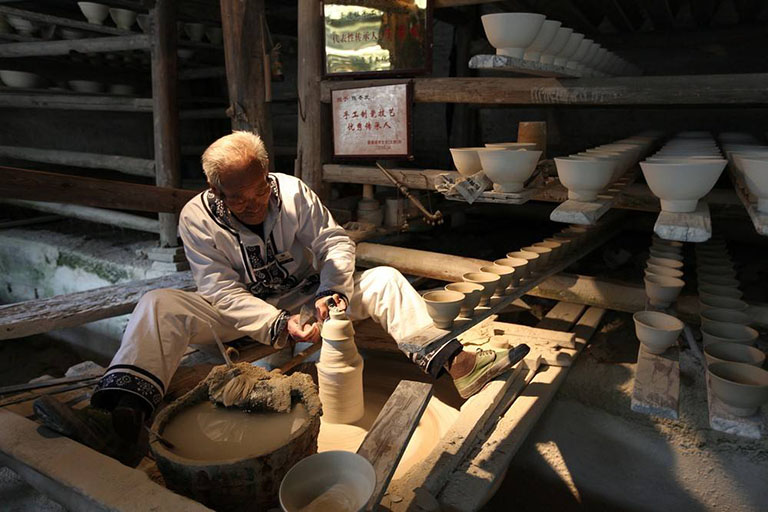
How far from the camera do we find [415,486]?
7.29ft

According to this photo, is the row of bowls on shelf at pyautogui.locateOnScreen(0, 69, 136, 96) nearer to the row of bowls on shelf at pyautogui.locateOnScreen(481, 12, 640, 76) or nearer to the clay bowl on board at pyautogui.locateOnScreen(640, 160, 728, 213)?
the row of bowls on shelf at pyautogui.locateOnScreen(481, 12, 640, 76)

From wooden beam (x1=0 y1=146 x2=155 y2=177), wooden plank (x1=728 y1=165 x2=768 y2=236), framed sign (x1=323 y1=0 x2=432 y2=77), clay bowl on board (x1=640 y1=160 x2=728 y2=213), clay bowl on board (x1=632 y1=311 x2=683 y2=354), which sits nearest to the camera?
wooden plank (x1=728 y1=165 x2=768 y2=236)

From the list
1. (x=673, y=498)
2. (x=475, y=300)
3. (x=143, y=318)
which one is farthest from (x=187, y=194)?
(x=673, y=498)

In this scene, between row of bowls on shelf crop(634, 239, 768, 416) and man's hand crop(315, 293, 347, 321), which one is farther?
man's hand crop(315, 293, 347, 321)

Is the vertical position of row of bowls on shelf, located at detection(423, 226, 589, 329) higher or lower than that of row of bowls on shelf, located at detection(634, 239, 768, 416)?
higher

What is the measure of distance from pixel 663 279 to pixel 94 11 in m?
6.17

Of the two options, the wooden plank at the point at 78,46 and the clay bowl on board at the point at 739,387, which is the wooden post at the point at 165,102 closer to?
the wooden plank at the point at 78,46

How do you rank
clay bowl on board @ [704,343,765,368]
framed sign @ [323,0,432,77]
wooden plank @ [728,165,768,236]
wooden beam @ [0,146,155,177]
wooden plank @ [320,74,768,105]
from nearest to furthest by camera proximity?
wooden plank @ [728,165,768,236], clay bowl on board @ [704,343,765,368], wooden plank @ [320,74,768,105], framed sign @ [323,0,432,77], wooden beam @ [0,146,155,177]

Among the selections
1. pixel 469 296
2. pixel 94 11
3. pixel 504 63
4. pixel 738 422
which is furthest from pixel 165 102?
pixel 738 422

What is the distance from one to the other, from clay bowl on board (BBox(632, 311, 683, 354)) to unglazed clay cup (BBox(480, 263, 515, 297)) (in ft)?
2.47

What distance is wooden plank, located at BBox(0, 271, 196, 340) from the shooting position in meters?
3.13

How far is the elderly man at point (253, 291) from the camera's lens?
262cm

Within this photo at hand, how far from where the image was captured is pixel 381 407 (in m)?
3.36

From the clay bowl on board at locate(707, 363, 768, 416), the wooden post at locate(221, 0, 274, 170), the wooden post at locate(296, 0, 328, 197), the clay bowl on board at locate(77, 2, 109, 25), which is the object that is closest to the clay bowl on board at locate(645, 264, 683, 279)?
the clay bowl on board at locate(707, 363, 768, 416)
